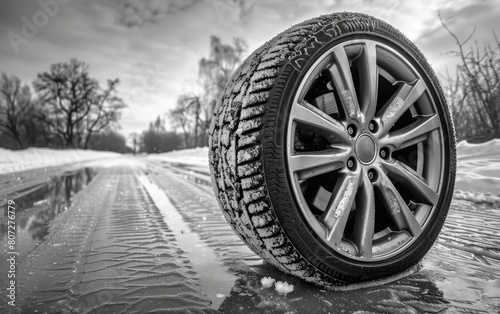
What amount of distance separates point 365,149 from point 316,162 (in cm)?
36

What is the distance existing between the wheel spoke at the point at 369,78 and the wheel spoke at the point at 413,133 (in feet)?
0.64

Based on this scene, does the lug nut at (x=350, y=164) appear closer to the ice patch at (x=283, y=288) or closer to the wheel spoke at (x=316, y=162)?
the wheel spoke at (x=316, y=162)

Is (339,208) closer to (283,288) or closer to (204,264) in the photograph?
(283,288)

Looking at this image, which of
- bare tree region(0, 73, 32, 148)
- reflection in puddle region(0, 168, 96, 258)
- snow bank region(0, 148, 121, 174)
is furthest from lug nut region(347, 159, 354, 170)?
bare tree region(0, 73, 32, 148)

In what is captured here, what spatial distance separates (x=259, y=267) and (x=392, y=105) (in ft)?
4.15

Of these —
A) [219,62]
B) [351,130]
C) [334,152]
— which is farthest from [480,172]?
[219,62]

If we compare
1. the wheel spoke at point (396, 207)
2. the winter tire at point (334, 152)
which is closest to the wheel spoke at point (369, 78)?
the winter tire at point (334, 152)

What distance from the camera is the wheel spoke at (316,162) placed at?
1.49 metres

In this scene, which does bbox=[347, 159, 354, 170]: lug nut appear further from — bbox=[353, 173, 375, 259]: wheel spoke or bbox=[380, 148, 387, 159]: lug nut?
bbox=[380, 148, 387, 159]: lug nut

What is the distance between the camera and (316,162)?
5.07ft

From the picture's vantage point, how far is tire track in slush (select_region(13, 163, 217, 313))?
140cm

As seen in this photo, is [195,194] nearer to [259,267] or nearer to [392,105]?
[259,267]

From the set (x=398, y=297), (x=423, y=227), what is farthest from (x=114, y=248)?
(x=423, y=227)

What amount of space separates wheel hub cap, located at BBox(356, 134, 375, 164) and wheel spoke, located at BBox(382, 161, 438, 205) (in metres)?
0.12
